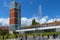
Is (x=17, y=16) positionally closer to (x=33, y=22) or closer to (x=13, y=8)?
(x=13, y=8)

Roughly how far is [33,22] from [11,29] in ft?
26.8

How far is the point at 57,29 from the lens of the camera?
127 ft

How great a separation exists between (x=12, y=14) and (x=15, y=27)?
378cm

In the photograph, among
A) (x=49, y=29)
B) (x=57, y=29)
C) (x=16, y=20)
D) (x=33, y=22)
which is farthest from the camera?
(x=33, y=22)

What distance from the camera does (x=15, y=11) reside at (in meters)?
50.1

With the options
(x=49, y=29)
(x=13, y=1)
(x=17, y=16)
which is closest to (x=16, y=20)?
(x=17, y=16)

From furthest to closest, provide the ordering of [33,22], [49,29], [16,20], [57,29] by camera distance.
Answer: [33,22] < [16,20] < [49,29] < [57,29]

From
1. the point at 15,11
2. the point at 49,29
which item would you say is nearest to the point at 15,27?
the point at 15,11

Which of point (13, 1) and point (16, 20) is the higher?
point (13, 1)

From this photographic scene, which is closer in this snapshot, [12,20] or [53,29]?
[53,29]

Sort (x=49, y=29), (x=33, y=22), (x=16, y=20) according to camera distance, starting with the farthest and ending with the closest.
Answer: (x=33, y=22) → (x=16, y=20) → (x=49, y=29)

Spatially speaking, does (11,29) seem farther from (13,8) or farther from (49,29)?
(49,29)

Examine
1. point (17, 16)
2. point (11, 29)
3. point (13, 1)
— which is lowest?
point (11, 29)

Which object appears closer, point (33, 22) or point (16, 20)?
point (16, 20)
